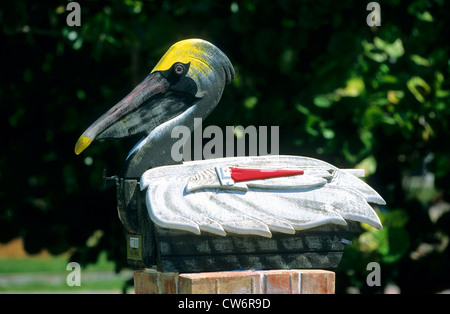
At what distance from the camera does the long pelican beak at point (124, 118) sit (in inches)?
137

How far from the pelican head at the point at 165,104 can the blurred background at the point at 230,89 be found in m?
1.63

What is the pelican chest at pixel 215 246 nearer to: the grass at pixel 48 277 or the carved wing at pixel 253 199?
the carved wing at pixel 253 199

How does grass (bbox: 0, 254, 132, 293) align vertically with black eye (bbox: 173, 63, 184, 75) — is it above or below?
below

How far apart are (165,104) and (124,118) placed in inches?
8.9

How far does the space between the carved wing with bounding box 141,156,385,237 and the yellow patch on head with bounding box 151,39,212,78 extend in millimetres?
482

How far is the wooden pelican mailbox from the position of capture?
324cm

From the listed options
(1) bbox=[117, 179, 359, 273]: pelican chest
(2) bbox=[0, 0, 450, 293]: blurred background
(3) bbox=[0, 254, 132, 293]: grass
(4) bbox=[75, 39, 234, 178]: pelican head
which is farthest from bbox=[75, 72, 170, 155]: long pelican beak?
(3) bbox=[0, 254, 132, 293]: grass

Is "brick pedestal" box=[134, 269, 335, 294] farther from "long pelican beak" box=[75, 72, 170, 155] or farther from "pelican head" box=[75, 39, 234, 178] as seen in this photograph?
"long pelican beak" box=[75, 72, 170, 155]

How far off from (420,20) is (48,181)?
10.5ft

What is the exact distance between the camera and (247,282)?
128 inches

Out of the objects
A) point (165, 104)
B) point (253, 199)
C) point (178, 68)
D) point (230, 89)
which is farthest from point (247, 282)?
point (230, 89)

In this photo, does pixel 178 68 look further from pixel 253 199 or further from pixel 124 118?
pixel 253 199

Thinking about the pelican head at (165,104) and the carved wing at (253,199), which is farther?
the pelican head at (165,104)

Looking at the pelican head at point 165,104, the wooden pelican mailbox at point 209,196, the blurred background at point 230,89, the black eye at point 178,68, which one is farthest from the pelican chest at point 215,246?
the blurred background at point 230,89
